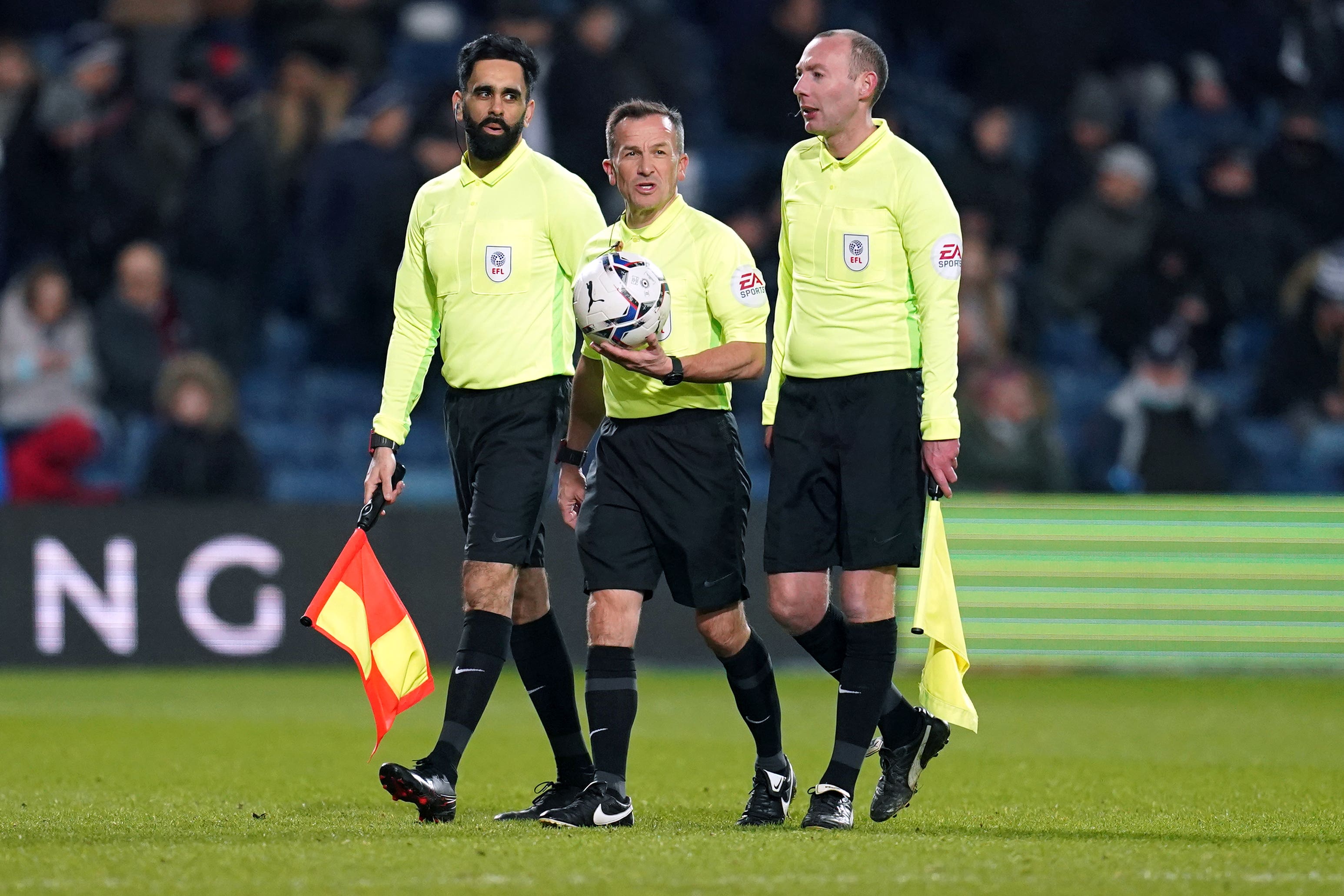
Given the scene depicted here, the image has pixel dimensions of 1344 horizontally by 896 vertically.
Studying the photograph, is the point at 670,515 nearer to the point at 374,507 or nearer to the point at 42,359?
the point at 374,507

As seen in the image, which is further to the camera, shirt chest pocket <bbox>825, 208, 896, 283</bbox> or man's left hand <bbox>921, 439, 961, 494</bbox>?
shirt chest pocket <bbox>825, 208, 896, 283</bbox>

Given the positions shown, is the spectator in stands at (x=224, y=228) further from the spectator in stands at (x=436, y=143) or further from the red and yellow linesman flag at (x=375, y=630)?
the red and yellow linesman flag at (x=375, y=630)

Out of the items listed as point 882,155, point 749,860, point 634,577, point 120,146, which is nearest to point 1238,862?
point 749,860

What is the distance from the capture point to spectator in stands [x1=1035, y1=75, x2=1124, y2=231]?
50.5 feet

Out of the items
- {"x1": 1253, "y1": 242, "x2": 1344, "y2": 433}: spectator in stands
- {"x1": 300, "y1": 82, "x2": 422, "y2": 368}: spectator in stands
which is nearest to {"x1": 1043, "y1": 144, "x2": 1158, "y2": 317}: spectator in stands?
{"x1": 1253, "y1": 242, "x2": 1344, "y2": 433}: spectator in stands

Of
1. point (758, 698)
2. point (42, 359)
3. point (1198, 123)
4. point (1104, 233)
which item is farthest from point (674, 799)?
point (1198, 123)

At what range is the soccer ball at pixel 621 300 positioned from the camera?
18.4 ft

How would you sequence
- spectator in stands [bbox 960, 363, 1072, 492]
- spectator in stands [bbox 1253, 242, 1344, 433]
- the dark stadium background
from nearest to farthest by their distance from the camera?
the dark stadium background < spectator in stands [bbox 960, 363, 1072, 492] < spectator in stands [bbox 1253, 242, 1344, 433]

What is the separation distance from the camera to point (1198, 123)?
55.1 ft

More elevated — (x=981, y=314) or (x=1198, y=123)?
(x=1198, y=123)

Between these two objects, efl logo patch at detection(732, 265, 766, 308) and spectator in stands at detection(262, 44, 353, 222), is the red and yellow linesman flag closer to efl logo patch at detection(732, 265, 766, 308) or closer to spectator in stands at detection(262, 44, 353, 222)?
efl logo patch at detection(732, 265, 766, 308)

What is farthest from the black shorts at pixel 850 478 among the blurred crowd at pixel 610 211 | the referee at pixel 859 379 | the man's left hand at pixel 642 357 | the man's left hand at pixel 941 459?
the blurred crowd at pixel 610 211

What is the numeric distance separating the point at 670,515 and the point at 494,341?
0.78 metres

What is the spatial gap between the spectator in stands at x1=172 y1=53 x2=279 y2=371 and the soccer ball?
8770 mm
